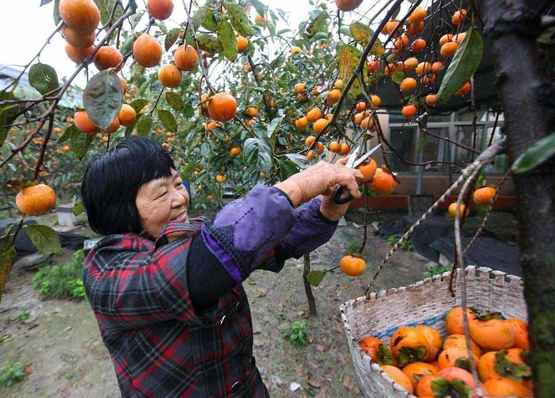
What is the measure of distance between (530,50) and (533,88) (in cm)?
4

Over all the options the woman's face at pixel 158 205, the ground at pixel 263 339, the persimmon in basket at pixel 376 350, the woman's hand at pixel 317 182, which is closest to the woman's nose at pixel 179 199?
the woman's face at pixel 158 205

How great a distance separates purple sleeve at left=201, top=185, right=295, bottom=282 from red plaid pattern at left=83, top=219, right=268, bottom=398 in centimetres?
8

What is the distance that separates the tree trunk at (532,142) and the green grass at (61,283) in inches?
135

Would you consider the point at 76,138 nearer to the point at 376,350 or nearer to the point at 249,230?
the point at 249,230

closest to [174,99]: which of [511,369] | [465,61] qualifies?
[465,61]

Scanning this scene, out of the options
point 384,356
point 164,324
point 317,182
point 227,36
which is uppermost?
point 227,36

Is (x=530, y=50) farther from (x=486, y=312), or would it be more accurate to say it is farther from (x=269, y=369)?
(x=269, y=369)

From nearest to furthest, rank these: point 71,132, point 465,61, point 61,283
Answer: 1. point 465,61
2. point 71,132
3. point 61,283

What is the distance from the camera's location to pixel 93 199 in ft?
2.91

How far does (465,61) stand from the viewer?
0.48m

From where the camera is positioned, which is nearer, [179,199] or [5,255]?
[5,255]

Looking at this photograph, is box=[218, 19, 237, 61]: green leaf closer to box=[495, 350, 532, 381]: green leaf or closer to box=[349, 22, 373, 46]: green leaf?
box=[349, 22, 373, 46]: green leaf

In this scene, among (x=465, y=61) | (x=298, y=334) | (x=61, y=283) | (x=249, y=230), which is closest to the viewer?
(x=465, y=61)

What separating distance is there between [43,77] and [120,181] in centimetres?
29
